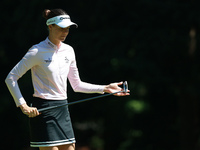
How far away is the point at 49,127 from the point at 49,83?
0.37 meters

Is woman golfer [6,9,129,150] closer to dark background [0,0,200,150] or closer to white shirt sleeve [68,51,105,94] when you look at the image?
white shirt sleeve [68,51,105,94]

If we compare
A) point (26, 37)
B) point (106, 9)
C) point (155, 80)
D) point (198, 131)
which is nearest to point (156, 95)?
point (198, 131)

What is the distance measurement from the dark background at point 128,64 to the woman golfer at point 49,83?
19.3 feet

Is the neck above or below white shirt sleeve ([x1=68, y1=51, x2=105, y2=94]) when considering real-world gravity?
above

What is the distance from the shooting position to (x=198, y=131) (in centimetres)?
1105

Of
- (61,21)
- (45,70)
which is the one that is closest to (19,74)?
(45,70)

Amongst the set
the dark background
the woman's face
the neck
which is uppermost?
the woman's face

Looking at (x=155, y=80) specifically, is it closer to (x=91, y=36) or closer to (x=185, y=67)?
(x=185, y=67)

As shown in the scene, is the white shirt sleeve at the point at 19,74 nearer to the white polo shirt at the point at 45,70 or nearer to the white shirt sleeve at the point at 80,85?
the white polo shirt at the point at 45,70

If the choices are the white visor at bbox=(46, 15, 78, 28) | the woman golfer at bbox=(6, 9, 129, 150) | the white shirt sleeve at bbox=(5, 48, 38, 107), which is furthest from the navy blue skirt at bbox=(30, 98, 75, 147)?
the white visor at bbox=(46, 15, 78, 28)

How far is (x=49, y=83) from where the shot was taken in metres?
3.62

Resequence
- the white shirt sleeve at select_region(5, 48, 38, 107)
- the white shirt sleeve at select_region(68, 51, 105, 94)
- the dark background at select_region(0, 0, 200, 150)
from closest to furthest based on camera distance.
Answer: the white shirt sleeve at select_region(5, 48, 38, 107), the white shirt sleeve at select_region(68, 51, 105, 94), the dark background at select_region(0, 0, 200, 150)

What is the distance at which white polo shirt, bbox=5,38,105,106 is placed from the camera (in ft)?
11.7

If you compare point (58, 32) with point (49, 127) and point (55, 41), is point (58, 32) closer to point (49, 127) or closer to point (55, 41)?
point (55, 41)
